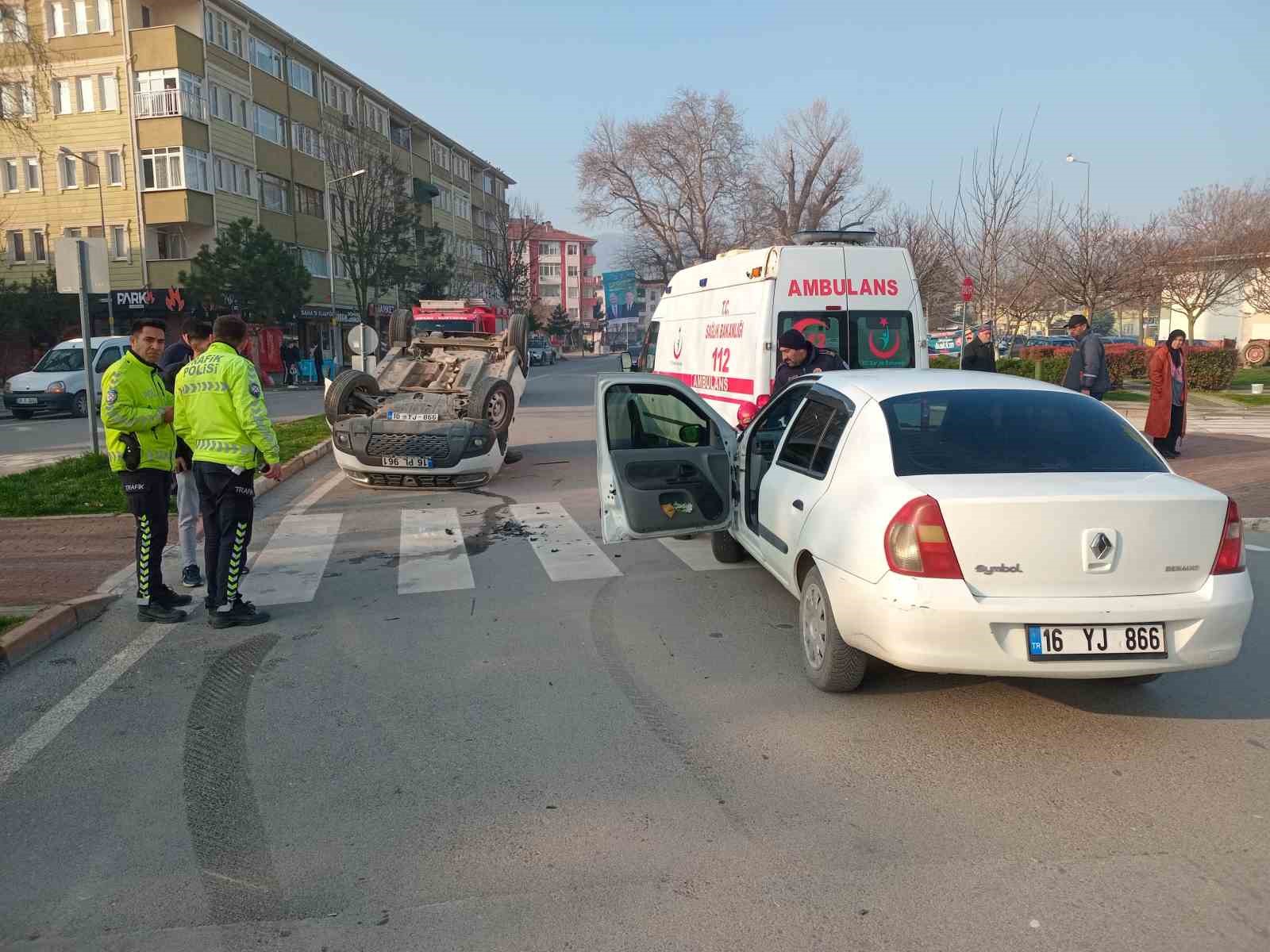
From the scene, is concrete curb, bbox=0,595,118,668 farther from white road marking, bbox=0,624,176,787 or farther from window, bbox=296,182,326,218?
window, bbox=296,182,326,218

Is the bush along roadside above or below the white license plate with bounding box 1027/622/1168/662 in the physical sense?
below

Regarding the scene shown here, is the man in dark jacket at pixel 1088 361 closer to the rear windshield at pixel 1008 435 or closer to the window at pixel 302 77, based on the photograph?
the rear windshield at pixel 1008 435

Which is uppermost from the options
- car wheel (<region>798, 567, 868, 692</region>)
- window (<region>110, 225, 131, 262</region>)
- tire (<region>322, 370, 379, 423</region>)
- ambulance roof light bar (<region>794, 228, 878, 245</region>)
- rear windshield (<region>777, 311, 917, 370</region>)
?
window (<region>110, 225, 131, 262</region>)

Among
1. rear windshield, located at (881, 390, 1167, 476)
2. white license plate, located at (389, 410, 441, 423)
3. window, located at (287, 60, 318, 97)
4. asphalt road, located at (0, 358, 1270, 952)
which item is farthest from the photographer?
window, located at (287, 60, 318, 97)

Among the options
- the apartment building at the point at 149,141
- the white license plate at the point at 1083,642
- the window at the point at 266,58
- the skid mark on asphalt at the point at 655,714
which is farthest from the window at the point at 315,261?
the white license plate at the point at 1083,642

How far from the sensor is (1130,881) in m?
3.22

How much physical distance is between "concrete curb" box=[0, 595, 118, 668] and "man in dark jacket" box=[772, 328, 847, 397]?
5.56 metres

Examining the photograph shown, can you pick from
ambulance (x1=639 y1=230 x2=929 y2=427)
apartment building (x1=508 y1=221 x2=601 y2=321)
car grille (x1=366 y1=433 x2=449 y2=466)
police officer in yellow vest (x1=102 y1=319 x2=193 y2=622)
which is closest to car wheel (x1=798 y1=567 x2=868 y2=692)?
police officer in yellow vest (x1=102 y1=319 x2=193 y2=622)

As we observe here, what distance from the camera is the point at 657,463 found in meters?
7.14

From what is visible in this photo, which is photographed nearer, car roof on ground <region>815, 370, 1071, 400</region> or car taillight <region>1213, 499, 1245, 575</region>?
car taillight <region>1213, 499, 1245, 575</region>

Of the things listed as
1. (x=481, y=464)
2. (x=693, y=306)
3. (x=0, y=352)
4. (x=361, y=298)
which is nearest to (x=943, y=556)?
(x=481, y=464)

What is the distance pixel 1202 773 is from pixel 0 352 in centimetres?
3931

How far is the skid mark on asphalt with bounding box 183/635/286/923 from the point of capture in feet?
10.5

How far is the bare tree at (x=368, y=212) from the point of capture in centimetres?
4500
